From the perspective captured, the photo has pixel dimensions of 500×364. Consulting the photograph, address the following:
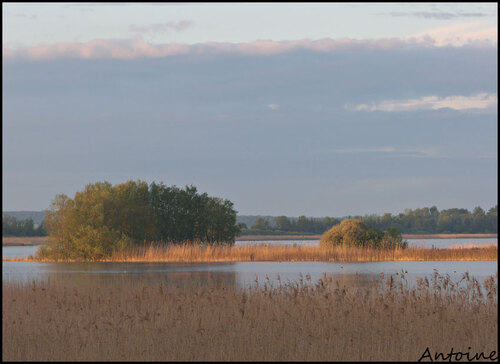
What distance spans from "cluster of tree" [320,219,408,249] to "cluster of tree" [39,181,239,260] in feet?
29.2

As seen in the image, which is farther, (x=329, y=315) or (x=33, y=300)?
(x=33, y=300)

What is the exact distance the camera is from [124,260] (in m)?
49.3

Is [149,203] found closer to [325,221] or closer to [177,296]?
[177,296]

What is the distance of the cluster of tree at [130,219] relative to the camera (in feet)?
164

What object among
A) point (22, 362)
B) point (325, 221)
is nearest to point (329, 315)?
→ point (22, 362)

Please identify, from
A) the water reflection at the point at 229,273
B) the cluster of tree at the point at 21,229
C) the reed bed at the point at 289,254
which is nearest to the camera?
the water reflection at the point at 229,273

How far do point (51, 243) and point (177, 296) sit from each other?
112 ft

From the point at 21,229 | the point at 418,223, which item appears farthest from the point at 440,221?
the point at 21,229

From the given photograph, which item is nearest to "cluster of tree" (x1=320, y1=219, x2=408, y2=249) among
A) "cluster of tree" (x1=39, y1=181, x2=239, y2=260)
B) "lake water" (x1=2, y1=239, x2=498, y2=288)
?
"lake water" (x1=2, y1=239, x2=498, y2=288)

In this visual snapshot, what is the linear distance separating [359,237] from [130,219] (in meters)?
16.1

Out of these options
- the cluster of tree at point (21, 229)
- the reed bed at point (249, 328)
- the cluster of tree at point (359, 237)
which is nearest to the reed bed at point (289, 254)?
the cluster of tree at point (359, 237)

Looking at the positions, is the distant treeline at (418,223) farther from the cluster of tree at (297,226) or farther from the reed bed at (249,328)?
the reed bed at (249,328)

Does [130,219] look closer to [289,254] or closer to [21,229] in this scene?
[289,254]

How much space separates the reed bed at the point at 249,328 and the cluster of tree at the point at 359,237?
31278mm
